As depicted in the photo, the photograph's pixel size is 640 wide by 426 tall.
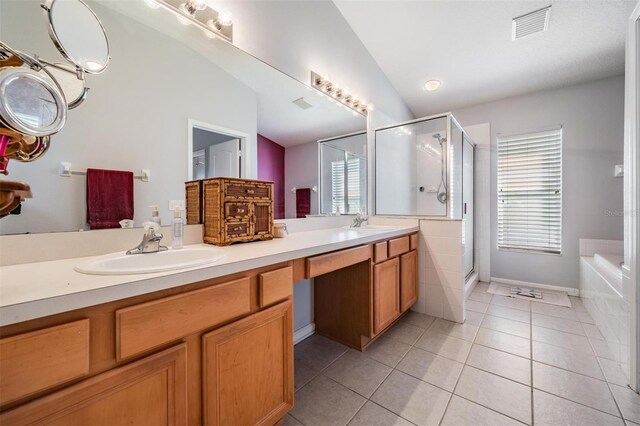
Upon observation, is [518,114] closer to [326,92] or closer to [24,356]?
[326,92]

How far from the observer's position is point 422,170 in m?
3.01

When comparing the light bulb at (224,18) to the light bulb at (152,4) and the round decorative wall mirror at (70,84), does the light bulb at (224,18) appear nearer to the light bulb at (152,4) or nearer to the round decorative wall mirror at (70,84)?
the light bulb at (152,4)

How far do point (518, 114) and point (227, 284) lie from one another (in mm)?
3935

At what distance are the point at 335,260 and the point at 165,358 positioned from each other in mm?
877

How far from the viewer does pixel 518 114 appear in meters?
3.23

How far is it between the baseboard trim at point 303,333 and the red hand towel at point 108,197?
143 centimetres

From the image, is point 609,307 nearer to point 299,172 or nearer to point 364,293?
point 364,293

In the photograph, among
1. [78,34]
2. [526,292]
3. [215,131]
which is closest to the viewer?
[78,34]

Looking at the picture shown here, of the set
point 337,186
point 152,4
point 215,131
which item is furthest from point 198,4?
point 337,186

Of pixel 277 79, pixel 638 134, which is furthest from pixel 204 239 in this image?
pixel 638 134

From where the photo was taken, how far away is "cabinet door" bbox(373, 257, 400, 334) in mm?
1810

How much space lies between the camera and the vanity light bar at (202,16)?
126cm

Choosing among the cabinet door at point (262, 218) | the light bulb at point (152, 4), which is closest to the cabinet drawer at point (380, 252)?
the cabinet door at point (262, 218)

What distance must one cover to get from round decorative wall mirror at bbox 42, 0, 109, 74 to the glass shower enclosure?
7.59 ft
